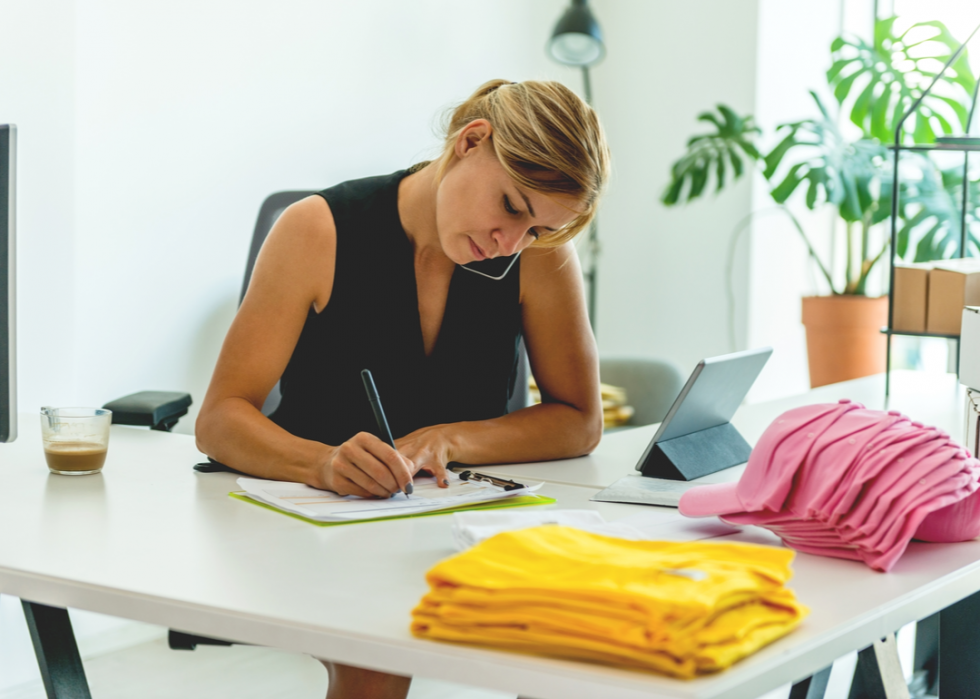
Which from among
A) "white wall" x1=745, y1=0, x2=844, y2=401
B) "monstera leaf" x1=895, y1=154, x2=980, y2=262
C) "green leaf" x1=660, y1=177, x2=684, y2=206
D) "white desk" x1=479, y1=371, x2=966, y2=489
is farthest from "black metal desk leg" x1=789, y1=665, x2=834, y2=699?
"white wall" x1=745, y1=0, x2=844, y2=401

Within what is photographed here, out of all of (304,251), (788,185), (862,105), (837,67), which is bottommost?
(304,251)

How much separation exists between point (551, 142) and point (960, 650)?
83 centimetres

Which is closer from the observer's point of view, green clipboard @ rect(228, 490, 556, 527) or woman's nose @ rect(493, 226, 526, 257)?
green clipboard @ rect(228, 490, 556, 527)

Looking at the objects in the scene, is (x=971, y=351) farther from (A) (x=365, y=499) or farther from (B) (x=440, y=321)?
(A) (x=365, y=499)

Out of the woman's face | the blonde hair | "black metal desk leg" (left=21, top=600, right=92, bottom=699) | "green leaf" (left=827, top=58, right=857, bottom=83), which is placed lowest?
"black metal desk leg" (left=21, top=600, right=92, bottom=699)

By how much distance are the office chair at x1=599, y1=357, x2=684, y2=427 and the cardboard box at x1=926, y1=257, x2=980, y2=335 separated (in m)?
0.61

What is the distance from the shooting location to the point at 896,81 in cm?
348

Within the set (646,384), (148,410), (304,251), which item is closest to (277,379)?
(304,251)

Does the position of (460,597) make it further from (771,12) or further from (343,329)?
(771,12)

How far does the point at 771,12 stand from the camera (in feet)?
12.7

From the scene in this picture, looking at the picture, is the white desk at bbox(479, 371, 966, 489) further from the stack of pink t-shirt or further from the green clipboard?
the stack of pink t-shirt

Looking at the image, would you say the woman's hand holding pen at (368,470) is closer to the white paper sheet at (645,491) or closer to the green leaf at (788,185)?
the white paper sheet at (645,491)

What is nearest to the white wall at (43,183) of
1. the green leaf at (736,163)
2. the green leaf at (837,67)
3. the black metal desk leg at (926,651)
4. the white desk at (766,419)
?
the white desk at (766,419)

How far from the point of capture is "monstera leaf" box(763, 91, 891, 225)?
3.44 m
